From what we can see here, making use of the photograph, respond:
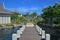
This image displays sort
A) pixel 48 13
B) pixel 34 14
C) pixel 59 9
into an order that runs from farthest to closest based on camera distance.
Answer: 1. pixel 34 14
2. pixel 48 13
3. pixel 59 9

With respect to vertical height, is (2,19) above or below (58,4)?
below

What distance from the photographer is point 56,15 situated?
2367 inches

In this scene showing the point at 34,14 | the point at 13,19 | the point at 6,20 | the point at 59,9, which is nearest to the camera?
the point at 59,9

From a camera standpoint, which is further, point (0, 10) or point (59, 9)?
point (0, 10)

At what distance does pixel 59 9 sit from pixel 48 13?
5680 mm

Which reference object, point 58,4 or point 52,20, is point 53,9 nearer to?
point 58,4

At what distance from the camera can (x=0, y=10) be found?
67.8 metres

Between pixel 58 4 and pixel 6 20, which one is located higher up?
pixel 58 4

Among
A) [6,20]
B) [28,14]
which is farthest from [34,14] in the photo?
[6,20]

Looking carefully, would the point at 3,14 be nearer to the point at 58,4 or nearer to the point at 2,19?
the point at 2,19

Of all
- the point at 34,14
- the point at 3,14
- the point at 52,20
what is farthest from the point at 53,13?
the point at 34,14

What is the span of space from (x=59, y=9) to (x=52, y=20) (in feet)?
29.2

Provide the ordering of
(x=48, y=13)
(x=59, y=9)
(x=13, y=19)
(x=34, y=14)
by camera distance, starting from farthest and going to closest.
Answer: (x=34, y=14) → (x=13, y=19) → (x=48, y=13) → (x=59, y=9)

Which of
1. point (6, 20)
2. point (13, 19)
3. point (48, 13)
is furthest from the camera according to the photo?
point (13, 19)
